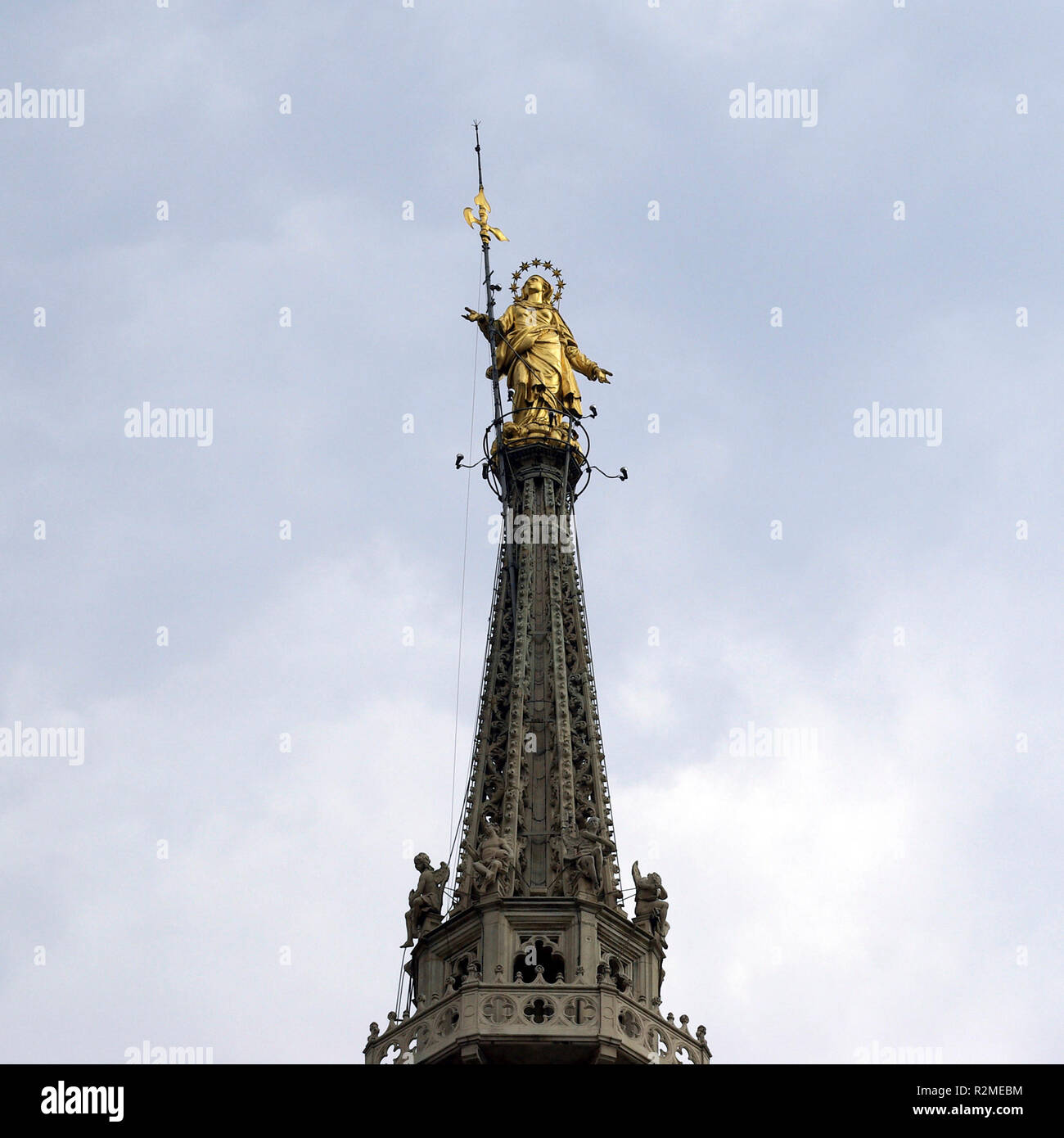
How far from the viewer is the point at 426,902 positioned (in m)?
73.1

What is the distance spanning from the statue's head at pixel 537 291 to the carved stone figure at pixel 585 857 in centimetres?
2511

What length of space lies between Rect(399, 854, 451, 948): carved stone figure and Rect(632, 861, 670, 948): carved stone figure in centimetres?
615

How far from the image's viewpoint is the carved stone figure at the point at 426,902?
7262 cm

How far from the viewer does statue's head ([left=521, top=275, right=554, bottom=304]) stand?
9131cm

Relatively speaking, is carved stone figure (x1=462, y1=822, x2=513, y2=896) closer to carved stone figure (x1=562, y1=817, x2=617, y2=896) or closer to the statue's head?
carved stone figure (x1=562, y1=817, x2=617, y2=896)

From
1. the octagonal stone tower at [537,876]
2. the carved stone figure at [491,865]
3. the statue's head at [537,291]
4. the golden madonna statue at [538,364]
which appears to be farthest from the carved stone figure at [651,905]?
the statue's head at [537,291]

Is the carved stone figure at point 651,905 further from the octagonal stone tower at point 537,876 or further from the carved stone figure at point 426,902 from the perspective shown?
the carved stone figure at point 426,902

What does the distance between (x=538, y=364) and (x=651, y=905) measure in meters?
24.4

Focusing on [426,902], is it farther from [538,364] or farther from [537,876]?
[538,364]
